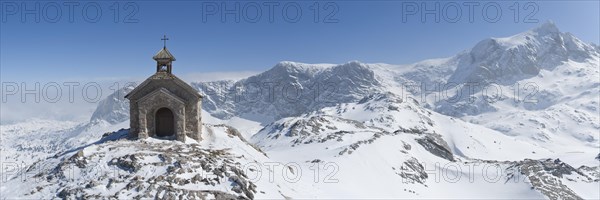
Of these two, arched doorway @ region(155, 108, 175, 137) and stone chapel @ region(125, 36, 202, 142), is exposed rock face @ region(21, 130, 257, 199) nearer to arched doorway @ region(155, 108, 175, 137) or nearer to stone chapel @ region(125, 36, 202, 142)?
stone chapel @ region(125, 36, 202, 142)

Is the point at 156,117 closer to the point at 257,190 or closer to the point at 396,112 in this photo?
the point at 257,190

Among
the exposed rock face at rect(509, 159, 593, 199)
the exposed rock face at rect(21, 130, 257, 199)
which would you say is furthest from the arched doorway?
the exposed rock face at rect(509, 159, 593, 199)

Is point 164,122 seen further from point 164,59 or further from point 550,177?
point 550,177

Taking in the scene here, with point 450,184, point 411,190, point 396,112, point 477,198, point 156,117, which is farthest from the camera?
point 396,112

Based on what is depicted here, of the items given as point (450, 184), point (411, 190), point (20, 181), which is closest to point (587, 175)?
point (450, 184)

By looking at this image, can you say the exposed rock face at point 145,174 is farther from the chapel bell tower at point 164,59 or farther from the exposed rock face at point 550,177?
the exposed rock face at point 550,177

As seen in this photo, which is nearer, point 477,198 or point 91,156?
point 91,156

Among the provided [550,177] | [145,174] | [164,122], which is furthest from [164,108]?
[550,177]

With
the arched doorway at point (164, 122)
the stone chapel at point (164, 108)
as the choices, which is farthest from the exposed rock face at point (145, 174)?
the arched doorway at point (164, 122)
